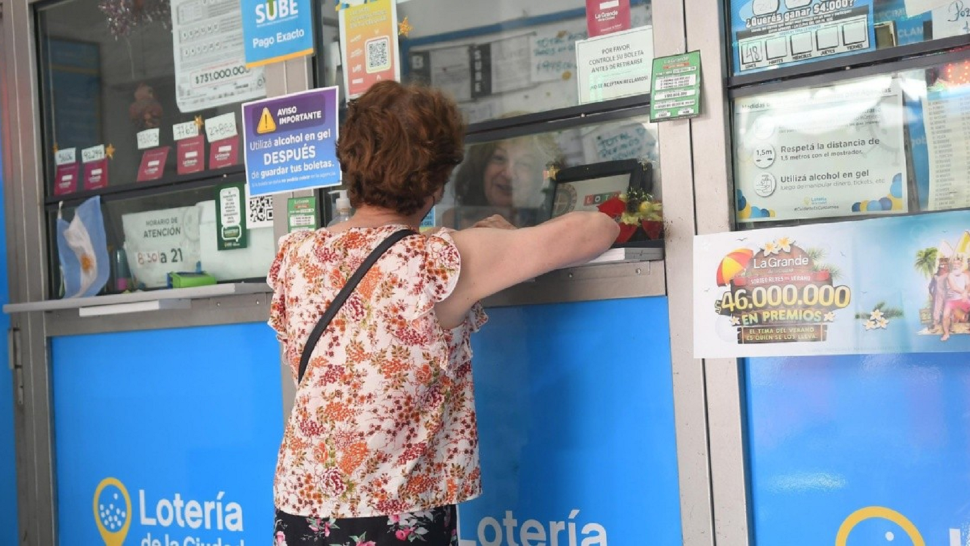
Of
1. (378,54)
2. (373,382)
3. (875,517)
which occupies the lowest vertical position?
(875,517)

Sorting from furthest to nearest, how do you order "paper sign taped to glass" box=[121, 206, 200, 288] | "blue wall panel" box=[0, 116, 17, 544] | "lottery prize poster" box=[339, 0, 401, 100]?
1. "blue wall panel" box=[0, 116, 17, 544]
2. "paper sign taped to glass" box=[121, 206, 200, 288]
3. "lottery prize poster" box=[339, 0, 401, 100]

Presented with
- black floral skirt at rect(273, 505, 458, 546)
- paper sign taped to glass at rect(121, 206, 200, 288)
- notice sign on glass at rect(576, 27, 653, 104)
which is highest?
notice sign on glass at rect(576, 27, 653, 104)

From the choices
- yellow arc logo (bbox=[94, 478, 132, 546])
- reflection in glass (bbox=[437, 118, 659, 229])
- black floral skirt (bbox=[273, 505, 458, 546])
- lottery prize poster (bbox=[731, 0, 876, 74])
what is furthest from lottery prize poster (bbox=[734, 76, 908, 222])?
yellow arc logo (bbox=[94, 478, 132, 546])

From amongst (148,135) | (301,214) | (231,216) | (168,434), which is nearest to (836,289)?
(301,214)

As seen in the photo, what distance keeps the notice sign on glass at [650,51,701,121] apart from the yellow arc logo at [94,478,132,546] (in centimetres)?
216

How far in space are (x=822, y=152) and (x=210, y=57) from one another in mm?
1947

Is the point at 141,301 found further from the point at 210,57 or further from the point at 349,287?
the point at 349,287

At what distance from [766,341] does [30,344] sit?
257cm

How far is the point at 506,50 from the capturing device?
2834mm

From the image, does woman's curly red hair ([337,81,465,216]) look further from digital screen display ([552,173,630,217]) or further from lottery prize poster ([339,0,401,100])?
lottery prize poster ([339,0,401,100])

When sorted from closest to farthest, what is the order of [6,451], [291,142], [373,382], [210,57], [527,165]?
1. [373,382]
2. [527,165]
3. [291,142]
4. [210,57]
5. [6,451]

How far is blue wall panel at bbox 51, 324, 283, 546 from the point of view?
3.22 meters

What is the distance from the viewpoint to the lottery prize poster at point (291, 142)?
303 centimetres

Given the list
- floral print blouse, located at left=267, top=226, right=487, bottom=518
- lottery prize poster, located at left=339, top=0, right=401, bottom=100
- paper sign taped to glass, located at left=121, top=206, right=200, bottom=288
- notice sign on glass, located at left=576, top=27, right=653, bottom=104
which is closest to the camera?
floral print blouse, located at left=267, top=226, right=487, bottom=518
